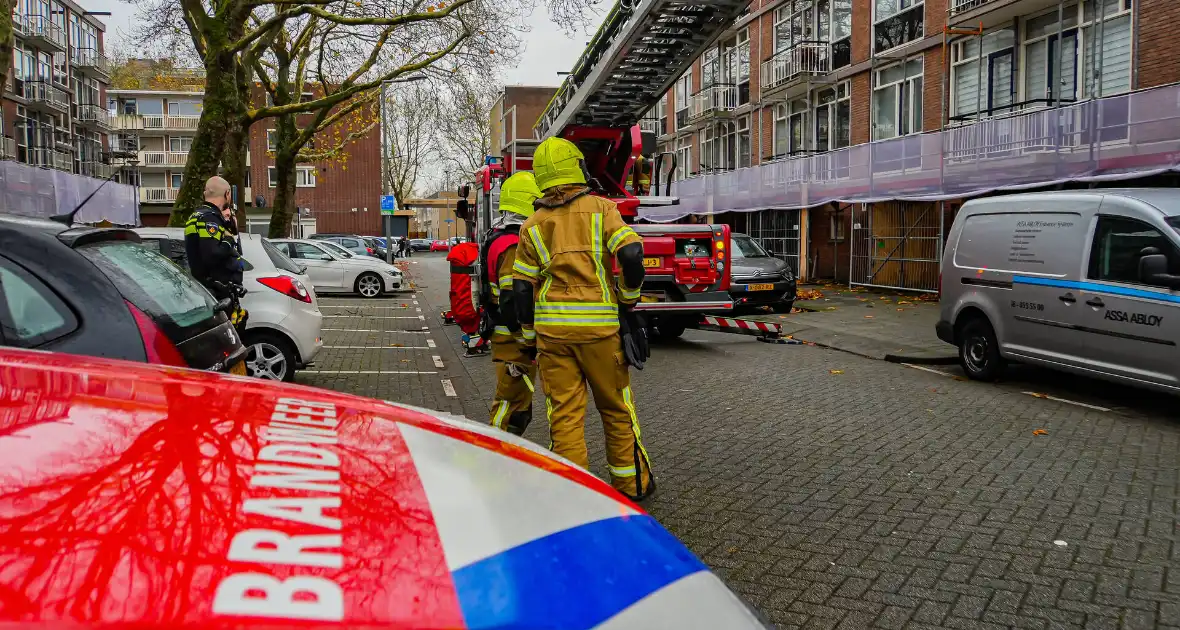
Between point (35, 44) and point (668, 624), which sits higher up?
point (35, 44)

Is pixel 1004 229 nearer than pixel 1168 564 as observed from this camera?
No

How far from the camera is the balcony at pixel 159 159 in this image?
70500mm

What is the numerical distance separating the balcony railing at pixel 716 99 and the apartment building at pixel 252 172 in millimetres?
37817

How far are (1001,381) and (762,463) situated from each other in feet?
16.1

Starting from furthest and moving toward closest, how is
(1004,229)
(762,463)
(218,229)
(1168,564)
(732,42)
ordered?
(732,42)
(1004,229)
(218,229)
(762,463)
(1168,564)

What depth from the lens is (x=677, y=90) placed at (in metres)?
41.1

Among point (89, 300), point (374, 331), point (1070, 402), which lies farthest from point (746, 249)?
point (89, 300)

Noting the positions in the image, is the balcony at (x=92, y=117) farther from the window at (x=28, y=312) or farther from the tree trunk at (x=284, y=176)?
the window at (x=28, y=312)

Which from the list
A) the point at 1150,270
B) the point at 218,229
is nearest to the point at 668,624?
the point at 218,229

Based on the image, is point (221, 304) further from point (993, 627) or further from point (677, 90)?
point (677, 90)

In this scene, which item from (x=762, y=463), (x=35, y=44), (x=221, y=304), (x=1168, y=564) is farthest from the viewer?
(x=35, y=44)

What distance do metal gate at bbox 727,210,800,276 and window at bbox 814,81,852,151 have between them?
261cm

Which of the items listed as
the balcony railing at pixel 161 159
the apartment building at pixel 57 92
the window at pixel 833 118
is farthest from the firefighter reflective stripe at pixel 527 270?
the balcony railing at pixel 161 159

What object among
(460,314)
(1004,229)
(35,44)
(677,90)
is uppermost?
(35,44)
